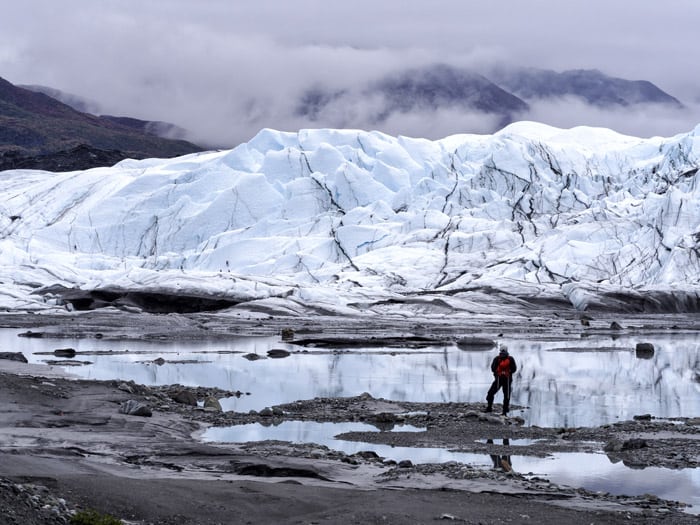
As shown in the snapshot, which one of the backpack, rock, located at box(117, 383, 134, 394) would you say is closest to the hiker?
the backpack

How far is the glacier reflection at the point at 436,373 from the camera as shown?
1816cm

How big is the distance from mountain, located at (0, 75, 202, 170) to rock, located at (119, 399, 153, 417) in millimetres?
125841

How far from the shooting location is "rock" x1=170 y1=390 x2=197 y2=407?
16.8m

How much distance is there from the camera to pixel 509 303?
59656 millimetres

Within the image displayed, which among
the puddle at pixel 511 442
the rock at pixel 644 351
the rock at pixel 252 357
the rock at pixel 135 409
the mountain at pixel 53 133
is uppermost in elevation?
the mountain at pixel 53 133

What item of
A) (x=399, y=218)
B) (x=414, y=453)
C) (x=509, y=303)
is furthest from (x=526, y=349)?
(x=399, y=218)

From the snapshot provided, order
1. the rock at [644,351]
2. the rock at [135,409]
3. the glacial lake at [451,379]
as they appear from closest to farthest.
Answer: the glacial lake at [451,379] < the rock at [135,409] < the rock at [644,351]

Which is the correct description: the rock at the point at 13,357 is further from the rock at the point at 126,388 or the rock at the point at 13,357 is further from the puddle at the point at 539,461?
the puddle at the point at 539,461

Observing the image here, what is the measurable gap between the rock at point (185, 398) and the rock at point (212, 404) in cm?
27

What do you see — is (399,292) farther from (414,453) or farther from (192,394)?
(414,453)

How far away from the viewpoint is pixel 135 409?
14.7 metres

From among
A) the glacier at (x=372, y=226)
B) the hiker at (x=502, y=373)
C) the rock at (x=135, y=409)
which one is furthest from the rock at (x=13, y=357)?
the glacier at (x=372, y=226)

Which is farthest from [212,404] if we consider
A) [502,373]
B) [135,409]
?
[502,373]

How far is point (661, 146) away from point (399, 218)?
24427mm
